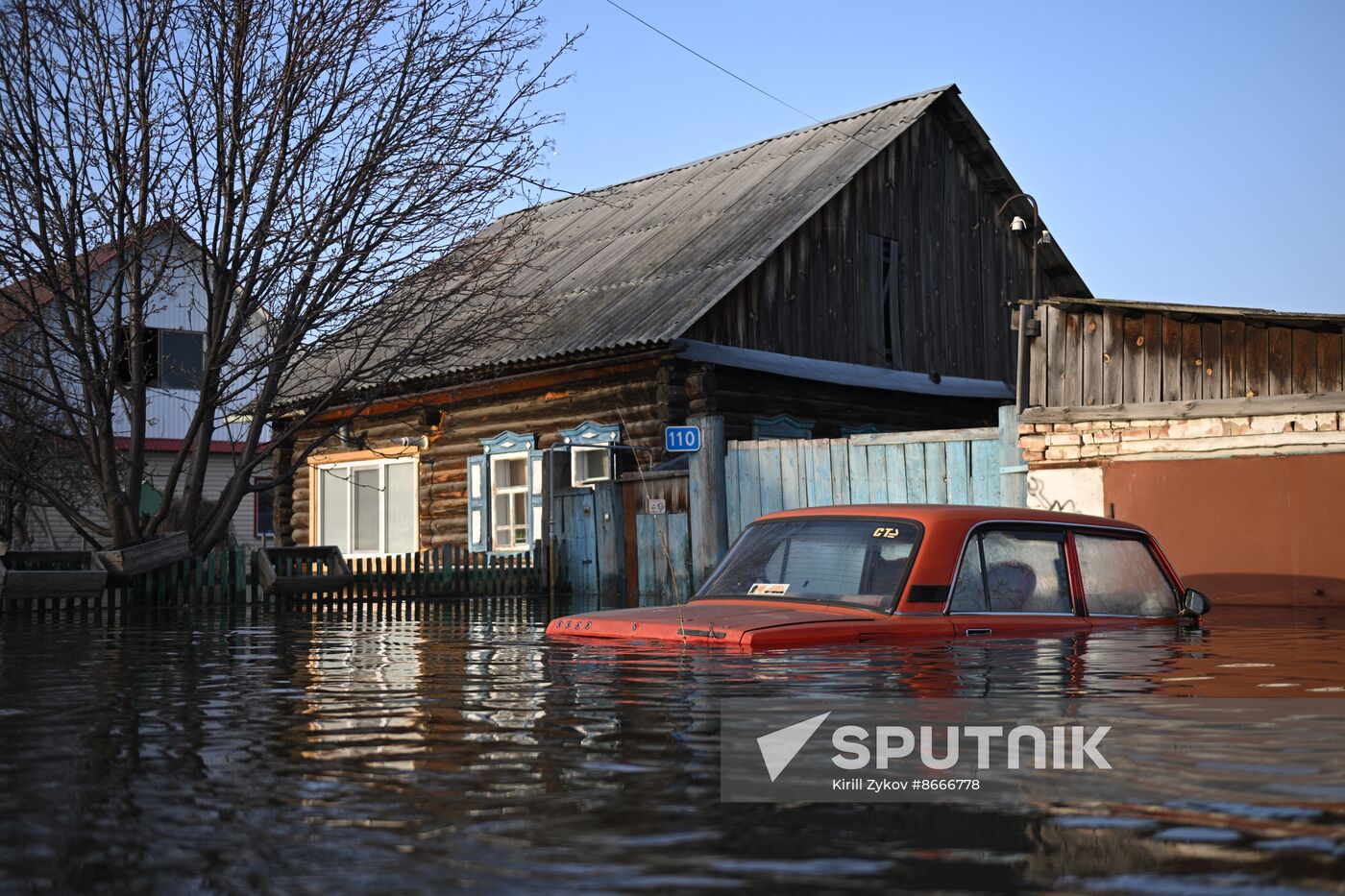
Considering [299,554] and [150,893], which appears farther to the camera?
[299,554]

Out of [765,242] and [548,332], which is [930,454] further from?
[548,332]

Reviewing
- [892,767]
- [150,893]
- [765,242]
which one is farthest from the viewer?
[765,242]

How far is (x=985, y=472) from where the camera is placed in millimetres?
15336

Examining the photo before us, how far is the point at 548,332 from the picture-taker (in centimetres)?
2219

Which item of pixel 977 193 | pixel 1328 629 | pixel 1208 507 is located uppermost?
pixel 977 193

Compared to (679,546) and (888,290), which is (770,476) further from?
(888,290)

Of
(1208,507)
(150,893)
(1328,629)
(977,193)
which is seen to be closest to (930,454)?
(1208,507)

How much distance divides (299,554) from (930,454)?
8.15 meters

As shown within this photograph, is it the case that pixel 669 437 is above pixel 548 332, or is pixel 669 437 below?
below

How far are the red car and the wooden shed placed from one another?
18.1 feet

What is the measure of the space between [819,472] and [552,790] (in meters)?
12.8

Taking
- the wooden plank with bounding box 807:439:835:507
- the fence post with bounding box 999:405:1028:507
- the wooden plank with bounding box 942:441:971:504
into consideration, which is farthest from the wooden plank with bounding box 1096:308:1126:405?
the wooden plank with bounding box 807:439:835:507

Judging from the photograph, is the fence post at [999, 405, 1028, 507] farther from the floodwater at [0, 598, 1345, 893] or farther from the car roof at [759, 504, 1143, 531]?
the car roof at [759, 504, 1143, 531]

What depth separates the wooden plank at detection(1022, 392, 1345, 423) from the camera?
13227 millimetres
